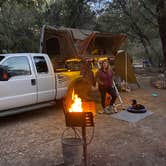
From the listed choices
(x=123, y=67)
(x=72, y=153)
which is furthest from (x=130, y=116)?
(x=123, y=67)

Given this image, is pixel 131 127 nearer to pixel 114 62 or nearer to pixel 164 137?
pixel 164 137

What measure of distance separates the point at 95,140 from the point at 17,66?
2949mm

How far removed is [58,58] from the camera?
32.2 ft

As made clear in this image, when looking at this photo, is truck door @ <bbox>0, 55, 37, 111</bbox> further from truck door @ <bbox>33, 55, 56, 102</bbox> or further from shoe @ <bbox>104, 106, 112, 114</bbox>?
shoe @ <bbox>104, 106, 112, 114</bbox>

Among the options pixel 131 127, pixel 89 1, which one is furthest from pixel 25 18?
pixel 131 127

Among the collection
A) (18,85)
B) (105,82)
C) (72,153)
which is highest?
(18,85)

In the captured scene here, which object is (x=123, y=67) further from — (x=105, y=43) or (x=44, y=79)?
(x=44, y=79)

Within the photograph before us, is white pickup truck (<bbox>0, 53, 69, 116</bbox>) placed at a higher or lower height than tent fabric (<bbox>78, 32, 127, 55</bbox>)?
lower

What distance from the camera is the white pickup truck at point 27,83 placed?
22.1 feet

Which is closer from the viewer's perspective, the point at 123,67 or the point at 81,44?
the point at 81,44

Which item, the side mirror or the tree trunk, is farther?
the tree trunk

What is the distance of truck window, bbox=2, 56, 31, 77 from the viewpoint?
693 centimetres

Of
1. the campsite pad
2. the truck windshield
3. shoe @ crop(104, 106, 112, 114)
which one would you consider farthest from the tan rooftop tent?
the campsite pad

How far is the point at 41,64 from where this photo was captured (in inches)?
310
